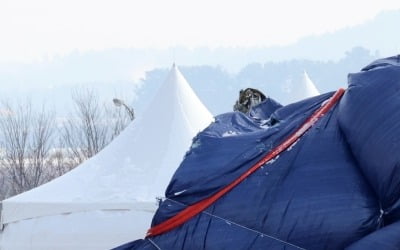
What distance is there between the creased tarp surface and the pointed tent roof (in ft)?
8.44

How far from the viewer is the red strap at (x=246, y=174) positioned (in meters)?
2.31

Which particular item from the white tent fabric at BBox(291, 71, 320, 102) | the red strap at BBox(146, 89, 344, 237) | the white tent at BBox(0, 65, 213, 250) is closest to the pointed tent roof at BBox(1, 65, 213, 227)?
the white tent at BBox(0, 65, 213, 250)

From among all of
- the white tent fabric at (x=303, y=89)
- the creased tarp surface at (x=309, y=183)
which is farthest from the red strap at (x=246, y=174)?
the white tent fabric at (x=303, y=89)

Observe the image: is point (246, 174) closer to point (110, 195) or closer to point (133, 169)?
point (110, 195)

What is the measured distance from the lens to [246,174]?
2.30 metres

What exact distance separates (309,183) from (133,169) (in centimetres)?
343

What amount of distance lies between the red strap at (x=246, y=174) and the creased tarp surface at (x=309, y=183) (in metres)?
0.02

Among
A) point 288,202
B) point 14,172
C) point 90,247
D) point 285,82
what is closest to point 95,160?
point 90,247

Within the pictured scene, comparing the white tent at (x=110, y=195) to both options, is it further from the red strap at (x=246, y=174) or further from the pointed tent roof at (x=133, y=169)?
the red strap at (x=246, y=174)

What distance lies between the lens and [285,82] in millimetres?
45219

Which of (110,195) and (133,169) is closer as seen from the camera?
(110,195)

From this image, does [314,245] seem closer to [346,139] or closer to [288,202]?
[288,202]

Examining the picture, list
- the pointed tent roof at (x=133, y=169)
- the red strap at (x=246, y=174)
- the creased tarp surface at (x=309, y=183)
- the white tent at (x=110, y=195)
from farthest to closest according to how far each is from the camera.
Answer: the pointed tent roof at (x=133, y=169) → the white tent at (x=110, y=195) → the red strap at (x=246, y=174) → the creased tarp surface at (x=309, y=183)

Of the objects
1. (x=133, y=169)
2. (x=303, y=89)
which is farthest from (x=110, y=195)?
(x=303, y=89)
